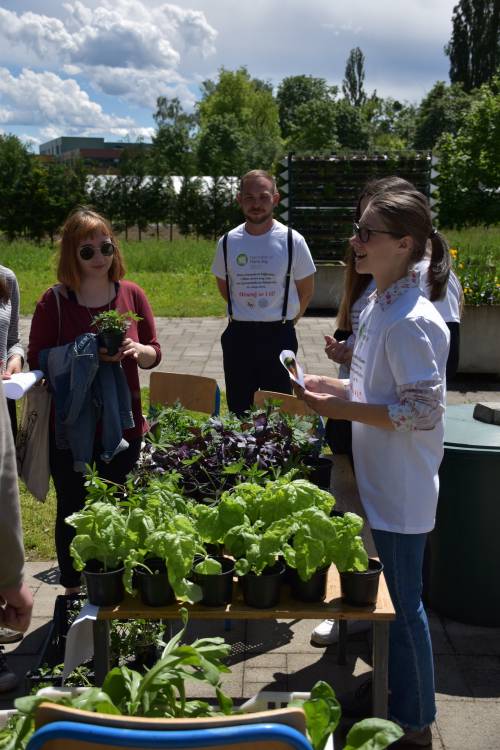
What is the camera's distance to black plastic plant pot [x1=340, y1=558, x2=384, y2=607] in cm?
233

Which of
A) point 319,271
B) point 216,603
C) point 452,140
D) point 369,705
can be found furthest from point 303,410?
point 452,140

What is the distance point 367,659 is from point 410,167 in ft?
34.3

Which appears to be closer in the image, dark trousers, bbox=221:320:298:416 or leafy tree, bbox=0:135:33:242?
dark trousers, bbox=221:320:298:416

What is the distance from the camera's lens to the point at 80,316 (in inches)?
150

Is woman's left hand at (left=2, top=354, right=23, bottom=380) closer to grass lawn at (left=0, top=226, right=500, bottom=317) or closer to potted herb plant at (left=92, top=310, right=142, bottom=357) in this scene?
potted herb plant at (left=92, top=310, right=142, bottom=357)

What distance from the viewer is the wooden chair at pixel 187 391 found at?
4570 mm

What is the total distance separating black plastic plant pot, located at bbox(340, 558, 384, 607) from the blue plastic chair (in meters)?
0.95

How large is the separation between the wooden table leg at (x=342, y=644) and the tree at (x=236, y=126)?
145 feet

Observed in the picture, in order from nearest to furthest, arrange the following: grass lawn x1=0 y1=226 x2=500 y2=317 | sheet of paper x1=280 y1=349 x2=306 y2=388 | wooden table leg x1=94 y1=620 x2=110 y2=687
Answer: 1. wooden table leg x1=94 y1=620 x2=110 y2=687
2. sheet of paper x1=280 y1=349 x2=306 y2=388
3. grass lawn x1=0 y1=226 x2=500 y2=317

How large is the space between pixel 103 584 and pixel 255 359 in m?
3.04

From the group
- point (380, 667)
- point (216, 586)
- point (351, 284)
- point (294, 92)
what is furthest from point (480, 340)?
point (294, 92)

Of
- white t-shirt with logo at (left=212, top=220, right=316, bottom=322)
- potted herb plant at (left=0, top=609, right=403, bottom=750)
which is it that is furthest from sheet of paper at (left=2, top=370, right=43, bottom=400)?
white t-shirt with logo at (left=212, top=220, right=316, bottom=322)

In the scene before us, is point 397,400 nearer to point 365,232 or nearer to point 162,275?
point 365,232

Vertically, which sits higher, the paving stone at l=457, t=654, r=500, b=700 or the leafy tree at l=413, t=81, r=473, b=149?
the leafy tree at l=413, t=81, r=473, b=149
